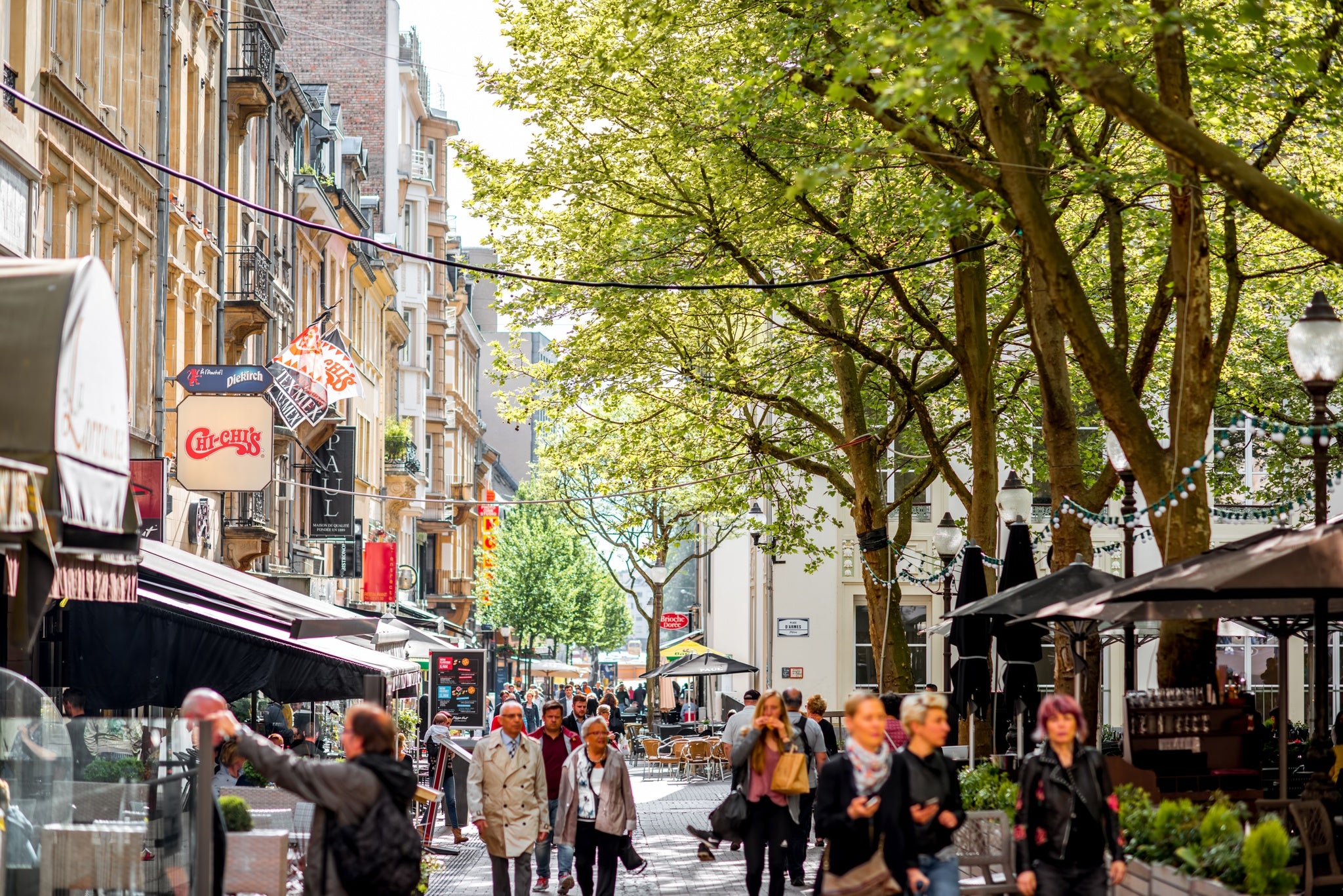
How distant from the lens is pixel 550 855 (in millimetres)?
16750

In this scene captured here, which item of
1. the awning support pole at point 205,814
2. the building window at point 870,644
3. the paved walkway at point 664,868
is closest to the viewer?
the awning support pole at point 205,814

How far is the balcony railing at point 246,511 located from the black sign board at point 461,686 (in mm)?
7831

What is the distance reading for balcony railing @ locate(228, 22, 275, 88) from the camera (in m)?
30.2

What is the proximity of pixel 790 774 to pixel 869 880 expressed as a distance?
4126 millimetres

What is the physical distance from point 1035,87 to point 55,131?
1233 centimetres

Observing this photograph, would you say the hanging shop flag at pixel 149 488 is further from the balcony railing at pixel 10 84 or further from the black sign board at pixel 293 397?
the black sign board at pixel 293 397

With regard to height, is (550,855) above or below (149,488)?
below

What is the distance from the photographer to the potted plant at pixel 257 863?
1130cm

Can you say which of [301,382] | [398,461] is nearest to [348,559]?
[398,461]

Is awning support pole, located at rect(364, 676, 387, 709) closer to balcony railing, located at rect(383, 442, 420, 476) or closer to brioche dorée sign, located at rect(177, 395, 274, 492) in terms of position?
brioche dorée sign, located at rect(177, 395, 274, 492)

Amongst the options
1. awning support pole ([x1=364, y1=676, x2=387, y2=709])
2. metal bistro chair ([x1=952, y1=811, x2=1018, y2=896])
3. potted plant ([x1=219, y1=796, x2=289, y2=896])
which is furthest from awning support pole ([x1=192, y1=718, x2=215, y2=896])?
awning support pole ([x1=364, y1=676, x2=387, y2=709])

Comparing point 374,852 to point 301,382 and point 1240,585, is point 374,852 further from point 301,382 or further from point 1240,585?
point 301,382

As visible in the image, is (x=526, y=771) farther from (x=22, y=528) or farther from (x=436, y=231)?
(x=436, y=231)

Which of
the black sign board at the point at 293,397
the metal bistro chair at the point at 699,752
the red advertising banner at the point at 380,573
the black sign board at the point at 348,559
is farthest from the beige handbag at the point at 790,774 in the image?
the red advertising banner at the point at 380,573
